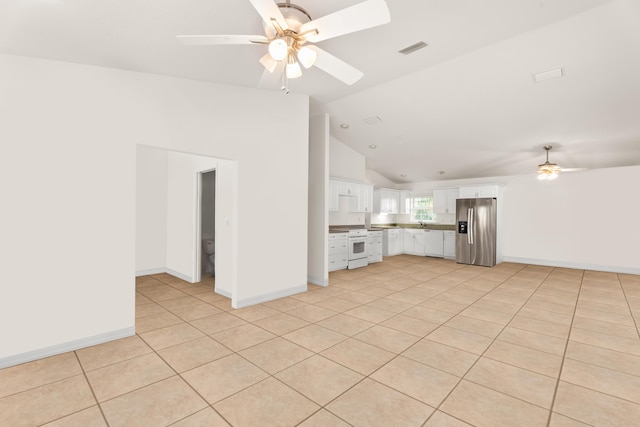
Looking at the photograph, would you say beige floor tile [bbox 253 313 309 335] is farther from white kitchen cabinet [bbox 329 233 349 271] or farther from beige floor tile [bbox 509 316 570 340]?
white kitchen cabinet [bbox 329 233 349 271]

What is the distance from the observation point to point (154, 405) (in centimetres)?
207

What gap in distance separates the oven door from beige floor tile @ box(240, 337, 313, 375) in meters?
4.14

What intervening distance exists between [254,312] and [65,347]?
1965 millimetres

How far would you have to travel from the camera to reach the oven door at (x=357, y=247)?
23.1ft

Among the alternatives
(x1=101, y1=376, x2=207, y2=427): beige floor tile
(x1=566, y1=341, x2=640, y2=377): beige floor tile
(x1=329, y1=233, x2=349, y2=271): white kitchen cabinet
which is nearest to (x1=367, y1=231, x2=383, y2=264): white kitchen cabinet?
(x1=329, y1=233, x2=349, y2=271): white kitchen cabinet

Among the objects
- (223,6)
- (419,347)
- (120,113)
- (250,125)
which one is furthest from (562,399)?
(120,113)

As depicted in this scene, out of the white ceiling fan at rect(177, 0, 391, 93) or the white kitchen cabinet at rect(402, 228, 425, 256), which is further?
the white kitchen cabinet at rect(402, 228, 425, 256)

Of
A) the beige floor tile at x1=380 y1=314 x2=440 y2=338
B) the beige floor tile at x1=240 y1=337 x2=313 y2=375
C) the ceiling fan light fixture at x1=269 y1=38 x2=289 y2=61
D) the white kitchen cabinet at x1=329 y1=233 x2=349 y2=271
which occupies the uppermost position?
the ceiling fan light fixture at x1=269 y1=38 x2=289 y2=61

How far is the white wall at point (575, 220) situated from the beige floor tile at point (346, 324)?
262 inches

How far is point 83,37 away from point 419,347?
4327 mm

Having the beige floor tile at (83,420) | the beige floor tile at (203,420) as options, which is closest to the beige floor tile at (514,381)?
the beige floor tile at (203,420)

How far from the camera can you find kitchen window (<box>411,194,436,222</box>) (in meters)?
9.59

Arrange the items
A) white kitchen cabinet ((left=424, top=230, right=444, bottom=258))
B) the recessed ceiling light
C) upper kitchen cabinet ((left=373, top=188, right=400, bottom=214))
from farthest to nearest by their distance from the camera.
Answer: upper kitchen cabinet ((left=373, top=188, right=400, bottom=214)), white kitchen cabinet ((left=424, top=230, right=444, bottom=258)), the recessed ceiling light

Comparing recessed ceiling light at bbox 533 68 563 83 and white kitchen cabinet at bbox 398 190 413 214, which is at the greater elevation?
recessed ceiling light at bbox 533 68 563 83
